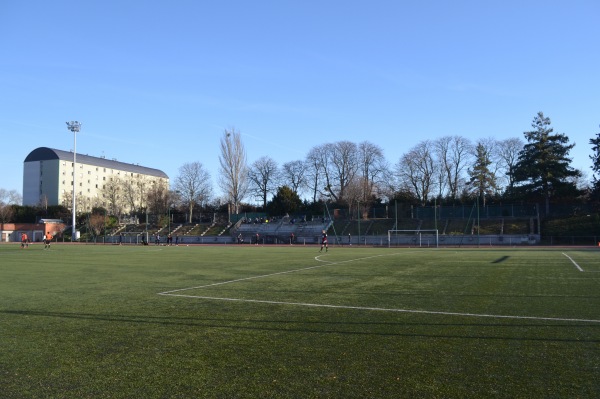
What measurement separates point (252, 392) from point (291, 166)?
3364 inches

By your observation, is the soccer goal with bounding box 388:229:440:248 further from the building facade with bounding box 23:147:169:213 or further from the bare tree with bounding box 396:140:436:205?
the building facade with bounding box 23:147:169:213

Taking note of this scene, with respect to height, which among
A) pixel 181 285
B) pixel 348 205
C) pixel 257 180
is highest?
pixel 257 180

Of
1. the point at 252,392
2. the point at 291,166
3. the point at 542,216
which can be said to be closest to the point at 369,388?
the point at 252,392

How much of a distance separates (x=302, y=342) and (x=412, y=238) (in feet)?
168

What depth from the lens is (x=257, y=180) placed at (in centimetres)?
9038

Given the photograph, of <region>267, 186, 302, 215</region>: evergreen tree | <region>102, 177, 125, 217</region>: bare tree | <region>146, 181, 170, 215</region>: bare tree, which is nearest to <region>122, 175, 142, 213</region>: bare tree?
<region>102, 177, 125, 217</region>: bare tree

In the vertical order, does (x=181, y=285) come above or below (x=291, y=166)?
below

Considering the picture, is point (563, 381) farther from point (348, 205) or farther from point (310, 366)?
point (348, 205)

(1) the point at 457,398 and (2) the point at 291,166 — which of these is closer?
A: (1) the point at 457,398

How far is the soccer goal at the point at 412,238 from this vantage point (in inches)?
2122

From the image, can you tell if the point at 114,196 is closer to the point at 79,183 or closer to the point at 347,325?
the point at 79,183

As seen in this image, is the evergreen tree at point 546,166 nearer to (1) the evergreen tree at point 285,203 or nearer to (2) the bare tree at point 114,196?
(1) the evergreen tree at point 285,203

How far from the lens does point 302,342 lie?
6527mm

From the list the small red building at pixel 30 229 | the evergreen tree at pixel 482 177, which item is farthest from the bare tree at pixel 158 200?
the evergreen tree at pixel 482 177
